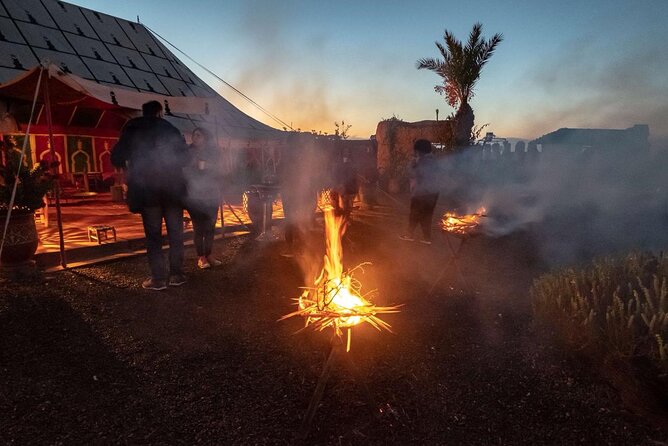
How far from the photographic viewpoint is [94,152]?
14688mm

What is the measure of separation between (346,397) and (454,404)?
0.79m

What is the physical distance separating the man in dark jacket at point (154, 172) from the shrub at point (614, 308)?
14.4 feet

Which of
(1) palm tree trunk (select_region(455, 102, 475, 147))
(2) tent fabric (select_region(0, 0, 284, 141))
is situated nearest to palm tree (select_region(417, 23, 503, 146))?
(1) palm tree trunk (select_region(455, 102, 475, 147))

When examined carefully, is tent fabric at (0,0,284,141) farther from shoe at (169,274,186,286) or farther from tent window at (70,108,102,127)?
shoe at (169,274,186,286)

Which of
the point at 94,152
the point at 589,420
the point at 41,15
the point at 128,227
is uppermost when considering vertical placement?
the point at 41,15

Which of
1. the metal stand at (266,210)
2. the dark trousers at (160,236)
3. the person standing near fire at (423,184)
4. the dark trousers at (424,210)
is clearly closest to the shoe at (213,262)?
the dark trousers at (160,236)

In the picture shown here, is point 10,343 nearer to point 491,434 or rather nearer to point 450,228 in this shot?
point 491,434

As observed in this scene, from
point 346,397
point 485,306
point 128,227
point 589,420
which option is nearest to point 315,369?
point 346,397

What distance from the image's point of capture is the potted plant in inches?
212

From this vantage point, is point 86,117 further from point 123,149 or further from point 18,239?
point 123,149

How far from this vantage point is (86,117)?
14156 millimetres

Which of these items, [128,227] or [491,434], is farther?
[128,227]

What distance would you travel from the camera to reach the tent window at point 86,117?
13.8 m

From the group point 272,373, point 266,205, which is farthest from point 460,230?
point 266,205
